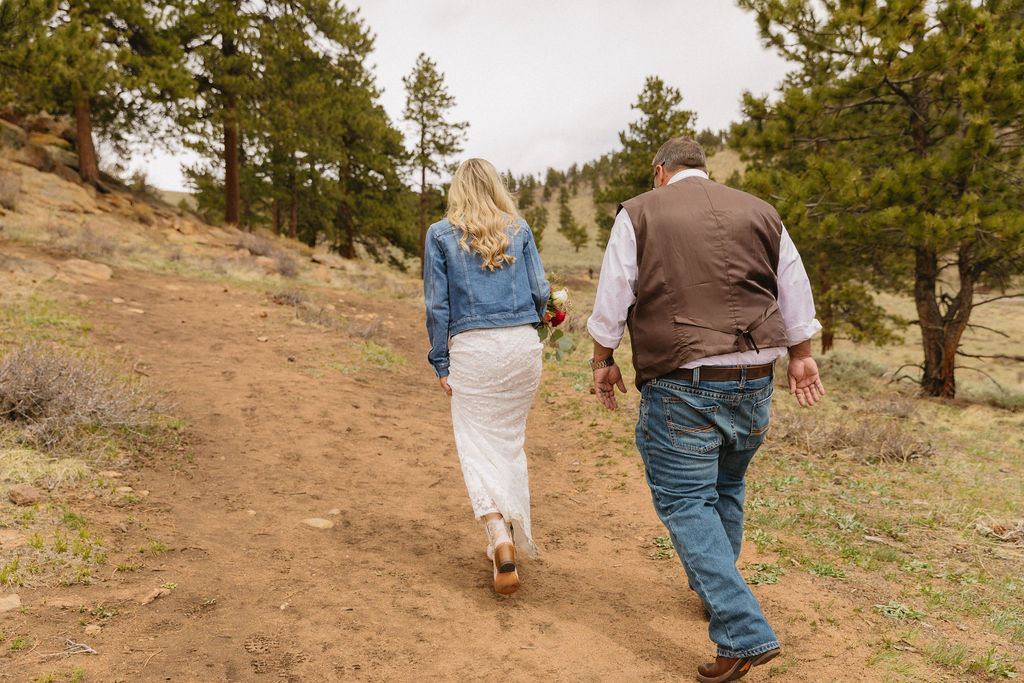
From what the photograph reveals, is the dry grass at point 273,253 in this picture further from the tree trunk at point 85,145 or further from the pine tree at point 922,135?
the pine tree at point 922,135

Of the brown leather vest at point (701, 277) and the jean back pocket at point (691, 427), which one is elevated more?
the brown leather vest at point (701, 277)

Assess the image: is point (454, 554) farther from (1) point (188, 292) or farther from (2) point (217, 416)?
(1) point (188, 292)

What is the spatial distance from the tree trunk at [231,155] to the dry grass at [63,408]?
1570 cm

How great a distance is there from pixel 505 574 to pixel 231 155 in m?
20.7

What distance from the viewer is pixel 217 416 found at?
18.8 ft

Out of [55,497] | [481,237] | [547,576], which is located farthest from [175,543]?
[481,237]

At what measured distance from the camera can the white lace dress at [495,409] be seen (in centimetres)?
320

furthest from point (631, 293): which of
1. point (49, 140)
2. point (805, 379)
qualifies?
point (49, 140)

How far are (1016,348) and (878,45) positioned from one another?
30.3 metres

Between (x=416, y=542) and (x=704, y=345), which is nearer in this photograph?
(x=704, y=345)

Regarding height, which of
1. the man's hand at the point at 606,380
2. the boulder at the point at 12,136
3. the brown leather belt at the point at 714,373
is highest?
the boulder at the point at 12,136

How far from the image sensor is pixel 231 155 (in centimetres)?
2022

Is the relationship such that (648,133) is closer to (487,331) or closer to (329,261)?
(329,261)

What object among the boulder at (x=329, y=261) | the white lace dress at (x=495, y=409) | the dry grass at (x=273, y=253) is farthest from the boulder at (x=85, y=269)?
the white lace dress at (x=495, y=409)
